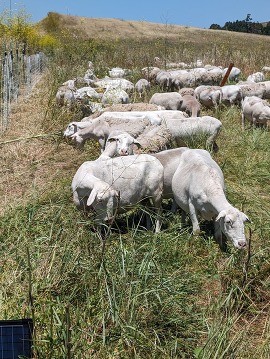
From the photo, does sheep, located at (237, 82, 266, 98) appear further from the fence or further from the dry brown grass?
the dry brown grass

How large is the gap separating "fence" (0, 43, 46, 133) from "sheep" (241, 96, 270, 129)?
19.5 feet

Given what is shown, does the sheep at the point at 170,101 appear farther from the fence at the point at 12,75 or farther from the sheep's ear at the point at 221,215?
the sheep's ear at the point at 221,215

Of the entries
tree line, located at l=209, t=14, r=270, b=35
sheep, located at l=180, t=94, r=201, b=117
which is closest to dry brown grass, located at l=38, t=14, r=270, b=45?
tree line, located at l=209, t=14, r=270, b=35

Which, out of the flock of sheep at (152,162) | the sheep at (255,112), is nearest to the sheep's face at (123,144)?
the flock of sheep at (152,162)

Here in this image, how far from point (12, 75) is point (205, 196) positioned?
33.0ft

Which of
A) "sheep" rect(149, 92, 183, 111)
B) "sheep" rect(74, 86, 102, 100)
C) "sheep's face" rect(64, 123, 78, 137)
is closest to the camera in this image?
"sheep's face" rect(64, 123, 78, 137)

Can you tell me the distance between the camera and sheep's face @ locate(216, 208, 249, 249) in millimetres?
6027

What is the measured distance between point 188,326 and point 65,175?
4.77 m

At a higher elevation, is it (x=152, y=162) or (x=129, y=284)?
(x=152, y=162)

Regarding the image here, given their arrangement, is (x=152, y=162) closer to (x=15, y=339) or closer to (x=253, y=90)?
(x=15, y=339)

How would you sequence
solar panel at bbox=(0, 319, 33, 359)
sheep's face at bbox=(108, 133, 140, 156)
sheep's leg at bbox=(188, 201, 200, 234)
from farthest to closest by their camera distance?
sheep's face at bbox=(108, 133, 140, 156) → sheep's leg at bbox=(188, 201, 200, 234) → solar panel at bbox=(0, 319, 33, 359)

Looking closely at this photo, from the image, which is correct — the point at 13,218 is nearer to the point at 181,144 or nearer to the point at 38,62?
the point at 181,144

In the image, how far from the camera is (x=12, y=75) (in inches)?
592

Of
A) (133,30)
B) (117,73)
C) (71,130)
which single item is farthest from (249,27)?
(71,130)
